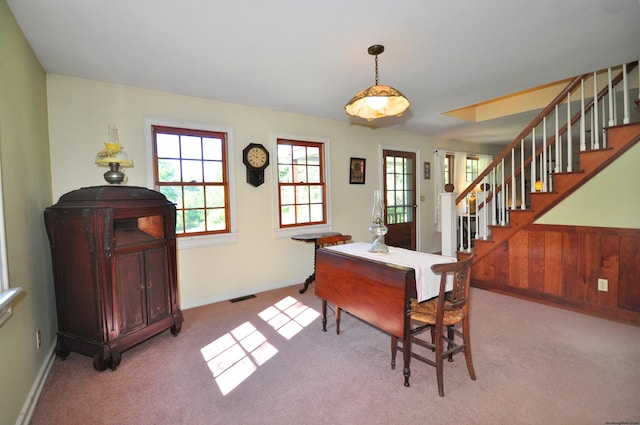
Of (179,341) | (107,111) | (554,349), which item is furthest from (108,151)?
(554,349)

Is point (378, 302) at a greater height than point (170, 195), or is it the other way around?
point (170, 195)

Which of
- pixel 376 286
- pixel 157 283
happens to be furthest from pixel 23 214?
pixel 376 286

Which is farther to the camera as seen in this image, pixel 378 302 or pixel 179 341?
pixel 179 341

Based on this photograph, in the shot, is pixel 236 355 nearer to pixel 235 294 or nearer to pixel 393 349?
pixel 393 349

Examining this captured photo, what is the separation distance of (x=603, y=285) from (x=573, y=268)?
260mm

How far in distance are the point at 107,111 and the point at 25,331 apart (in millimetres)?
2037

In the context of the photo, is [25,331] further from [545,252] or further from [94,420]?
[545,252]

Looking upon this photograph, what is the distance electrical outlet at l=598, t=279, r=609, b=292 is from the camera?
2824 millimetres

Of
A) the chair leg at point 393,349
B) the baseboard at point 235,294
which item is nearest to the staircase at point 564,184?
the chair leg at point 393,349

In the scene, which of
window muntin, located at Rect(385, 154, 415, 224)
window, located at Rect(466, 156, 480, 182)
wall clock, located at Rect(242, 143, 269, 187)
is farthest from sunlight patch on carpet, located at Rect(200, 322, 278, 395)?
window, located at Rect(466, 156, 480, 182)

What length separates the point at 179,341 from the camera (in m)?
2.57

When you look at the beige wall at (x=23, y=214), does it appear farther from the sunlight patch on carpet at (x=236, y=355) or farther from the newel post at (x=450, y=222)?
the newel post at (x=450, y=222)

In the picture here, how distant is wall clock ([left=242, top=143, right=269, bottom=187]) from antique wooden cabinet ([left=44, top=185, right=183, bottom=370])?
1.35 m

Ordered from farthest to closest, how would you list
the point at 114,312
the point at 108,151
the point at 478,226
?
the point at 478,226, the point at 108,151, the point at 114,312
